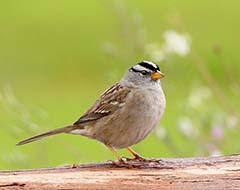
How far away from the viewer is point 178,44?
9602 millimetres

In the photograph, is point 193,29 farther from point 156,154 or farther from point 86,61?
point 156,154

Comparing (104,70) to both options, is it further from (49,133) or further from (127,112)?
(127,112)

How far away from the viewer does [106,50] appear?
9.46m

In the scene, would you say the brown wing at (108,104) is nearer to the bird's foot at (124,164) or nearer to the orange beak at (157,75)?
the orange beak at (157,75)

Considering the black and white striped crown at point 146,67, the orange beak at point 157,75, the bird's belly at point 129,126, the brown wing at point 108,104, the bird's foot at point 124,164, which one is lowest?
the bird's foot at point 124,164

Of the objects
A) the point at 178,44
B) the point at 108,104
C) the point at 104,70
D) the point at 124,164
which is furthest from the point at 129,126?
the point at 104,70

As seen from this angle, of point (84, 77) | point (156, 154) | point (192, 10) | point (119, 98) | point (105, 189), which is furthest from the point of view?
point (192, 10)

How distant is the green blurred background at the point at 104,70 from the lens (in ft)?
31.1

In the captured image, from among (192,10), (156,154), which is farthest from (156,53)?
(192,10)

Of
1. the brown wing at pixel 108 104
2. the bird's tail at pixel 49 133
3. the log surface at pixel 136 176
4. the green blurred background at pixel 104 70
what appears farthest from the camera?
the green blurred background at pixel 104 70

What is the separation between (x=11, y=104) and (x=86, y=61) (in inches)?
590

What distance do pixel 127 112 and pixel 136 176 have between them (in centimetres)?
68

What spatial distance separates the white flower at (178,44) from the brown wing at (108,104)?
1226 millimetres

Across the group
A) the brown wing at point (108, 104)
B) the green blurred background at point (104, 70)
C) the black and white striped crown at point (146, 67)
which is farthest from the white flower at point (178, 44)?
the brown wing at point (108, 104)
